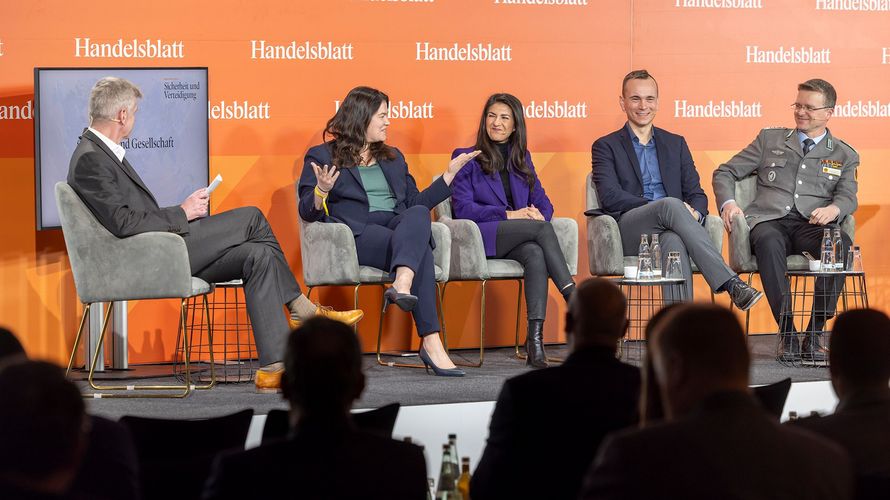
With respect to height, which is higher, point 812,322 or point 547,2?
point 547,2

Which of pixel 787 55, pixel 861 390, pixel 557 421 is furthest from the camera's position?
pixel 787 55

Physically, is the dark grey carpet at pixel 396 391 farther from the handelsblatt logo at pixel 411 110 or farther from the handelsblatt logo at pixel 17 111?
the handelsblatt logo at pixel 17 111

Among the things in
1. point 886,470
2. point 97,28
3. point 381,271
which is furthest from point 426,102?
point 886,470

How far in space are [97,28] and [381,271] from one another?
1.95 m

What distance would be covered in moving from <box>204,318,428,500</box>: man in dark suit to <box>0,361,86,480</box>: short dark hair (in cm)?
29

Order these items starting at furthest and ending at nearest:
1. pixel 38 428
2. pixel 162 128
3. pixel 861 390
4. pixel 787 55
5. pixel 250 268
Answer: pixel 787 55 < pixel 162 128 < pixel 250 268 < pixel 861 390 < pixel 38 428

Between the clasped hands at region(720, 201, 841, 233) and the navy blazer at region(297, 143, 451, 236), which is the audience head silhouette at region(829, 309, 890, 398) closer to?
the navy blazer at region(297, 143, 451, 236)

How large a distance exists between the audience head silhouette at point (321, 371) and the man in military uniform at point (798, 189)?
4.58 metres

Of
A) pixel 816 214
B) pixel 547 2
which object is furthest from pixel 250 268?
→ pixel 816 214

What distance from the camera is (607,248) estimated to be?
6.13 m

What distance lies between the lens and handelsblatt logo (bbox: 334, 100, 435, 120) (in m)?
6.63

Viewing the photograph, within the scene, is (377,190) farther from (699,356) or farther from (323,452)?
(699,356)

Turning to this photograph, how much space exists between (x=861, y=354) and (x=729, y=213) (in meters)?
4.14

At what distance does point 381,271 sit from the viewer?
225 inches
